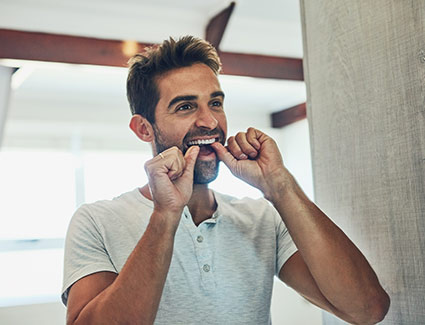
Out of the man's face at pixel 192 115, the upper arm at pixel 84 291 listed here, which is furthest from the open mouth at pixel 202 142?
the upper arm at pixel 84 291

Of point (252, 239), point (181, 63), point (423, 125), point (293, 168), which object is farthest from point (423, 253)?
point (293, 168)

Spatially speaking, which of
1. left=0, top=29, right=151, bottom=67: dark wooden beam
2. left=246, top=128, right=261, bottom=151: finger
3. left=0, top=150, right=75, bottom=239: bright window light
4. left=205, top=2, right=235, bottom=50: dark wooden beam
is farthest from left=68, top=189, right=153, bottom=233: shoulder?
left=0, top=150, right=75, bottom=239: bright window light

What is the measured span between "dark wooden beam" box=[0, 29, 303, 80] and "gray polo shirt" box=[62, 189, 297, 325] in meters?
3.45

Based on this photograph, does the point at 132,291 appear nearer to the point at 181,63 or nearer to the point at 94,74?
the point at 181,63

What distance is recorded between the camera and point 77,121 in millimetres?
6984

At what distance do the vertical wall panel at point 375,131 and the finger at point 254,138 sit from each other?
22 cm

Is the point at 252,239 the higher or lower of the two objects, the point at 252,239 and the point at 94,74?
the lower

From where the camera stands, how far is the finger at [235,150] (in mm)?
1723

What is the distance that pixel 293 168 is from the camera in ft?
27.3

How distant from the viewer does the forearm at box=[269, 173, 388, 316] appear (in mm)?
1507

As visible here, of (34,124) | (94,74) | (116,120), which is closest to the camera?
(94,74)

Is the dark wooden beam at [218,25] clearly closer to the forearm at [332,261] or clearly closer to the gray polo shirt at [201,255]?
the gray polo shirt at [201,255]

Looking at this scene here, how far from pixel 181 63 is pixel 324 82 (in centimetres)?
47

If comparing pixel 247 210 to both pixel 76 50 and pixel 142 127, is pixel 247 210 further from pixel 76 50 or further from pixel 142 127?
pixel 76 50
